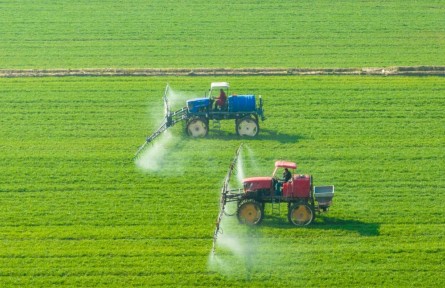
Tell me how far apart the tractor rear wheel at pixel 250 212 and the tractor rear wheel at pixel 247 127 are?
761 centimetres

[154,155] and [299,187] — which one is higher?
[154,155]

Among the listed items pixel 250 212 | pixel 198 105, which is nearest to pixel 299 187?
pixel 250 212

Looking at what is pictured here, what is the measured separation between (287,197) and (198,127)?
8394 mm

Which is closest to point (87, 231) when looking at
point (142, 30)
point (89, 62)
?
point (89, 62)

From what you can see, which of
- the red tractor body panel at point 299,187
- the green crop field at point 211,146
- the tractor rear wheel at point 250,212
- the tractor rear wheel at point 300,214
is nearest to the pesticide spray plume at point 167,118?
the green crop field at point 211,146

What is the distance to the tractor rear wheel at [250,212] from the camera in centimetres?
3103

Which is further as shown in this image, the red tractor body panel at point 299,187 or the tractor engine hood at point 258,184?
the tractor engine hood at point 258,184

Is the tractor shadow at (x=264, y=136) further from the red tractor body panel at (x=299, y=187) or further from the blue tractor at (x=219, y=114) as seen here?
the red tractor body panel at (x=299, y=187)

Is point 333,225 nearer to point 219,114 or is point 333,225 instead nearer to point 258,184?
point 258,184

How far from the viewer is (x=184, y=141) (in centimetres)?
3828

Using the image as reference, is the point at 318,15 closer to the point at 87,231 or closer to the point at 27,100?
the point at 27,100

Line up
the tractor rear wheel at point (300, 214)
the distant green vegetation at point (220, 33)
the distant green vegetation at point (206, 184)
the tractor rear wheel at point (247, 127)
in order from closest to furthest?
the distant green vegetation at point (206, 184)
the tractor rear wheel at point (300, 214)
the tractor rear wheel at point (247, 127)
the distant green vegetation at point (220, 33)

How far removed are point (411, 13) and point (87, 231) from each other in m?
30.2

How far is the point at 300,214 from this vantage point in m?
31.0
